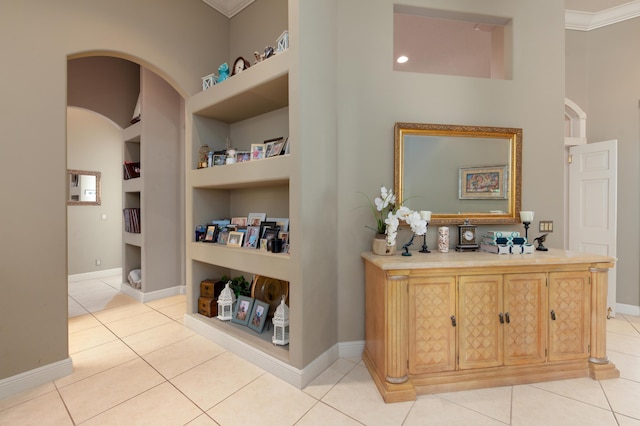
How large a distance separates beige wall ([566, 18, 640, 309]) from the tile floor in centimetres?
141

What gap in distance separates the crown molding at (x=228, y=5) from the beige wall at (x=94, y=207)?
9.56 feet

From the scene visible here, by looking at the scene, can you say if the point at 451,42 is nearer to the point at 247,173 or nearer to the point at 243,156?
the point at 243,156

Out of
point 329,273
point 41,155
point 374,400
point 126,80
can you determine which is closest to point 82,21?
point 41,155

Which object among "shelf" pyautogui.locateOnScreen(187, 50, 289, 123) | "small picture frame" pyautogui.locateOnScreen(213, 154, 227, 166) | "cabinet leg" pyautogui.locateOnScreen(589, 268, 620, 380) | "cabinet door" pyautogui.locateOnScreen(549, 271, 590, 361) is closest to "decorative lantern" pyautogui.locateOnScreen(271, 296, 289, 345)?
"small picture frame" pyautogui.locateOnScreen(213, 154, 227, 166)

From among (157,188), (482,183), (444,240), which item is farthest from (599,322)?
(157,188)

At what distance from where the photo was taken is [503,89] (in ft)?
8.50

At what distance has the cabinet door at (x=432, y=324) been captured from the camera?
194cm

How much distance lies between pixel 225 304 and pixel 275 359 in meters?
0.94

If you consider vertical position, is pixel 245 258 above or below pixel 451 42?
below

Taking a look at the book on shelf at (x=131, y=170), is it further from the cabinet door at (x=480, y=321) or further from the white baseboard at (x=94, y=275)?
the cabinet door at (x=480, y=321)

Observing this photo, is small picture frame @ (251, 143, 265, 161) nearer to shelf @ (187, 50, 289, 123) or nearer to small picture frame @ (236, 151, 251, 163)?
small picture frame @ (236, 151, 251, 163)

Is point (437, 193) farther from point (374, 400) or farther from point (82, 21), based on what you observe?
point (82, 21)

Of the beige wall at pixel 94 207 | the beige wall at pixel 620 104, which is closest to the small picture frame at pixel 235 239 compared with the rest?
the beige wall at pixel 94 207

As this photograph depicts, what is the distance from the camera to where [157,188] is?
3781 millimetres
